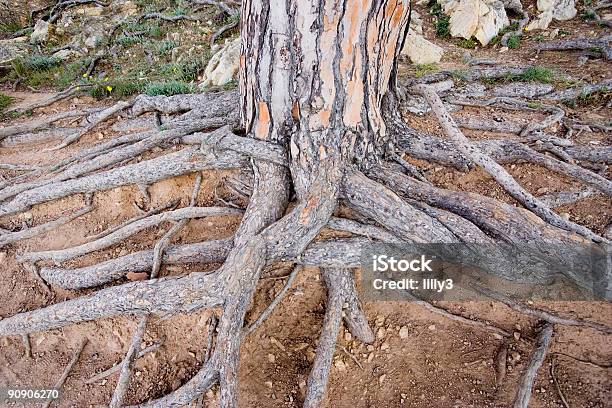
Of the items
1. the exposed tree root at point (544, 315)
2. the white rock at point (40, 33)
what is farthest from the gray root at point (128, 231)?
the white rock at point (40, 33)

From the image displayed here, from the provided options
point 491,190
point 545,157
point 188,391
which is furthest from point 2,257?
point 545,157

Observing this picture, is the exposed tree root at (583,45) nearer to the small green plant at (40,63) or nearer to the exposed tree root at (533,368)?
the exposed tree root at (533,368)

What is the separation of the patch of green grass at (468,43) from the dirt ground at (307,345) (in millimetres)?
3978

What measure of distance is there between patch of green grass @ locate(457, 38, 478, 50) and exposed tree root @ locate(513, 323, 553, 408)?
511 centimetres

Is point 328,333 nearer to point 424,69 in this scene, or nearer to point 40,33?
point 424,69

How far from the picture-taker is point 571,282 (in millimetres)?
2441

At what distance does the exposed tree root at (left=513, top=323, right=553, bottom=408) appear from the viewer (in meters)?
2.43

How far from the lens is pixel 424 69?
17.3ft

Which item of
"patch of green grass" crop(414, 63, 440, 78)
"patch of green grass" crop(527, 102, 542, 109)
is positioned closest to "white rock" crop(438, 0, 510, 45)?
"patch of green grass" crop(414, 63, 440, 78)

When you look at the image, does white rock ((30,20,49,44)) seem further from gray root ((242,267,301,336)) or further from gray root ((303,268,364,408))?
gray root ((303,268,364,408))

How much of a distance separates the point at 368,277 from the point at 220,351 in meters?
1.10

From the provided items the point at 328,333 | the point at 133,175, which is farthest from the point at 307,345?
the point at 133,175

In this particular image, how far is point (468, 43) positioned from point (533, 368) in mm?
5497

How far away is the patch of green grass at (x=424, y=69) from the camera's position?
4.93 metres
